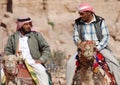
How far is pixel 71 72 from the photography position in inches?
474

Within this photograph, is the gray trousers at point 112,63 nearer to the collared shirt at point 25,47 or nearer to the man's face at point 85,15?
the man's face at point 85,15

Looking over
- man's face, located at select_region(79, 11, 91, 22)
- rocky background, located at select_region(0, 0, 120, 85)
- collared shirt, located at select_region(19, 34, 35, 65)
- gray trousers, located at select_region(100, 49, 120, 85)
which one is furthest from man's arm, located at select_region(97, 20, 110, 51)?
rocky background, located at select_region(0, 0, 120, 85)

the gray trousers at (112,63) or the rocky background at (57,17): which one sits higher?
the gray trousers at (112,63)

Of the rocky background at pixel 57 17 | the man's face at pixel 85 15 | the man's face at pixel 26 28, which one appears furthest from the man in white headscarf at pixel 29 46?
the rocky background at pixel 57 17

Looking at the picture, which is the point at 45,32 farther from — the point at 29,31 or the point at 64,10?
the point at 29,31

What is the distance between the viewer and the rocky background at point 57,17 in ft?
93.7

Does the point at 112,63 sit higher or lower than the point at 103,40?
lower

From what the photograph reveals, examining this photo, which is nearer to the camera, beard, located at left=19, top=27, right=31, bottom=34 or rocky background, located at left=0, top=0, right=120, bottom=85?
beard, located at left=19, top=27, right=31, bottom=34

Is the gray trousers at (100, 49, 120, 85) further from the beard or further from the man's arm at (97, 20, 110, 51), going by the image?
the beard

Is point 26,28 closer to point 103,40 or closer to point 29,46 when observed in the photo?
point 29,46

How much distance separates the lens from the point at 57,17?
31.7 m

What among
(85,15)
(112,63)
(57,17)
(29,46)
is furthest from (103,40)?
(57,17)

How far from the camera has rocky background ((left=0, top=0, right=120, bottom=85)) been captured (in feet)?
93.7

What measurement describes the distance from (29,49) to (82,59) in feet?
6.07
